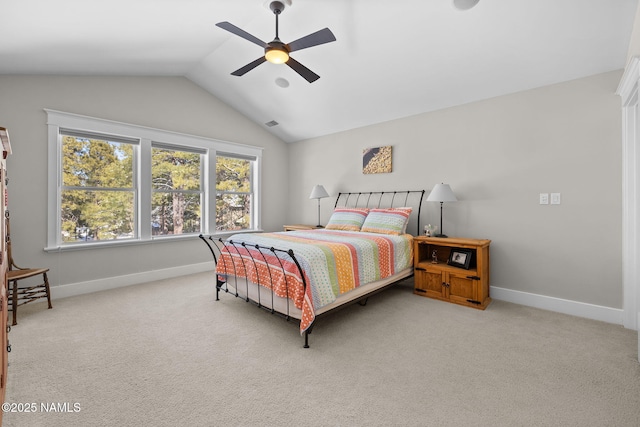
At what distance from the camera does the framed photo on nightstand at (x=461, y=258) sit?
3291 mm

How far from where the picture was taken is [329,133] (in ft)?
17.5

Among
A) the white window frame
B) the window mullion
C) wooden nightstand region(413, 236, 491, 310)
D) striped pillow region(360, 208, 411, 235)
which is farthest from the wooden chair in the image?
wooden nightstand region(413, 236, 491, 310)

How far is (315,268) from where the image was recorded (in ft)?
8.00

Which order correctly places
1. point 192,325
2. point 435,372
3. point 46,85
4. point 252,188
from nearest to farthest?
1. point 435,372
2. point 192,325
3. point 46,85
4. point 252,188

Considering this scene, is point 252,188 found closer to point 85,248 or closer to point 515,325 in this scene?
point 85,248

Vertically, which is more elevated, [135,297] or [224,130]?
[224,130]

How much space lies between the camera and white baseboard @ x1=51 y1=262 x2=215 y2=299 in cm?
359

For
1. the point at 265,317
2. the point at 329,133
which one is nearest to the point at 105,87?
the point at 329,133

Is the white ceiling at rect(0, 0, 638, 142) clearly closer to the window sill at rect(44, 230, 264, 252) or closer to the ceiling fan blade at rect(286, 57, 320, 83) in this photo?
the ceiling fan blade at rect(286, 57, 320, 83)

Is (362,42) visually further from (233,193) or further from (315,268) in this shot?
(233,193)

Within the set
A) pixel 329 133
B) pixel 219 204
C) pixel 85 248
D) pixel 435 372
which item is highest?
pixel 329 133

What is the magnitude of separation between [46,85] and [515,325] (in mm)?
5774

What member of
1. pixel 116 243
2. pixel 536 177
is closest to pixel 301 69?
pixel 536 177

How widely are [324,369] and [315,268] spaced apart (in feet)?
2.47
